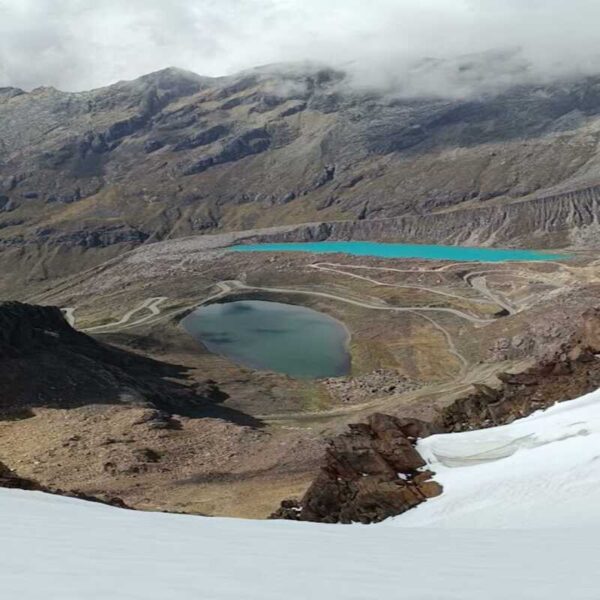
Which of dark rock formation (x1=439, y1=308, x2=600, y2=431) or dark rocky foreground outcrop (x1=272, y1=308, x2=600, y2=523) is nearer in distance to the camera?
dark rocky foreground outcrop (x1=272, y1=308, x2=600, y2=523)

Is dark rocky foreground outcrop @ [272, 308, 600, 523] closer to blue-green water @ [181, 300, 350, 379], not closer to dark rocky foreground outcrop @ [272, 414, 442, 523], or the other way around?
dark rocky foreground outcrop @ [272, 414, 442, 523]

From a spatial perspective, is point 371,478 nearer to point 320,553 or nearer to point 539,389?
point 539,389

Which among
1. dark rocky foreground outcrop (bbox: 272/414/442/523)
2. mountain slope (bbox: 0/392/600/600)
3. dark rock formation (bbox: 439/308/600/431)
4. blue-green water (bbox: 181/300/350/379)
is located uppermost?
mountain slope (bbox: 0/392/600/600)

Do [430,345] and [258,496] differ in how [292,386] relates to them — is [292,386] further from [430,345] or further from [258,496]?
[258,496]

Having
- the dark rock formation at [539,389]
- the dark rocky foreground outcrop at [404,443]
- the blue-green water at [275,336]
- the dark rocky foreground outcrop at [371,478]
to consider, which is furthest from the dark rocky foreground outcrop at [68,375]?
the dark rock formation at [539,389]

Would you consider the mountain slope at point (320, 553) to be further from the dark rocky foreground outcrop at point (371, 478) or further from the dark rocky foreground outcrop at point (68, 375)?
the dark rocky foreground outcrop at point (68, 375)

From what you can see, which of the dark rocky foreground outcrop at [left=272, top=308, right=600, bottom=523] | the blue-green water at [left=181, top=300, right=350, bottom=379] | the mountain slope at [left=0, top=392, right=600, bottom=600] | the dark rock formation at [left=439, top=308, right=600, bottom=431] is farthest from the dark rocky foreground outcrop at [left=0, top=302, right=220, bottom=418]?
the mountain slope at [left=0, top=392, right=600, bottom=600]

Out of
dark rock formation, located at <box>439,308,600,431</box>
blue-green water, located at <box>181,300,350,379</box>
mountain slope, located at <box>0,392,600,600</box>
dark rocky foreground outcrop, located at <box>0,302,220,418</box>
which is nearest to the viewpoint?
mountain slope, located at <box>0,392,600,600</box>
